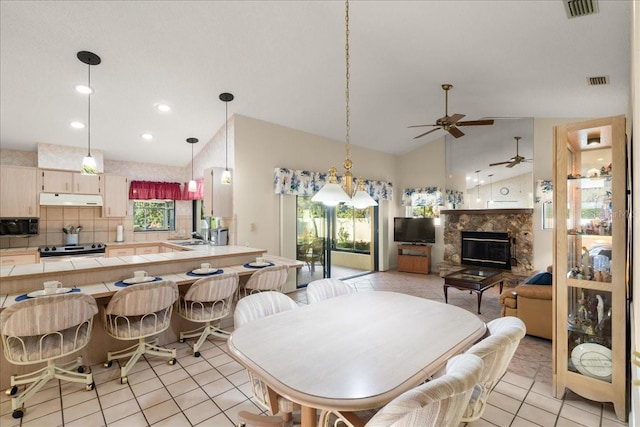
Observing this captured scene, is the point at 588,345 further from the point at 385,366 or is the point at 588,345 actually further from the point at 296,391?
the point at 296,391

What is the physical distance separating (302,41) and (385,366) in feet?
10.7

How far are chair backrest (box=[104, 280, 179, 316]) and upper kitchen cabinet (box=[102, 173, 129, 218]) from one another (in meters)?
3.74

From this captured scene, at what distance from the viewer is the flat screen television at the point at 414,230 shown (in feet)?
23.2

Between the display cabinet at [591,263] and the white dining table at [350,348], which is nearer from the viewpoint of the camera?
the white dining table at [350,348]

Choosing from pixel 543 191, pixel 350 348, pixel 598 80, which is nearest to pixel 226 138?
pixel 350 348

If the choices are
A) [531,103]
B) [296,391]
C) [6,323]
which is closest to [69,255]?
[6,323]

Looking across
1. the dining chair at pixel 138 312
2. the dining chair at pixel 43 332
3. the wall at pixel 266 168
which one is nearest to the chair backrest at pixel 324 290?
the dining chair at pixel 138 312

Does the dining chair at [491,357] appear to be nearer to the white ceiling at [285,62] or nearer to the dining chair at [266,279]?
the dining chair at [266,279]

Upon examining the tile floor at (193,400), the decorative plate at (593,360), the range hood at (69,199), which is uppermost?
the range hood at (69,199)

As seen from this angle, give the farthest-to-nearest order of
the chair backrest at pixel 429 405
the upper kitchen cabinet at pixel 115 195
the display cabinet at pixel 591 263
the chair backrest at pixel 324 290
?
1. the upper kitchen cabinet at pixel 115 195
2. the chair backrest at pixel 324 290
3. the display cabinet at pixel 591 263
4. the chair backrest at pixel 429 405

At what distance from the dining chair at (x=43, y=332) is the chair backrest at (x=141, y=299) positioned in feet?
0.52

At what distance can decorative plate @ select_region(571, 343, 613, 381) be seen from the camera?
2.23 metres

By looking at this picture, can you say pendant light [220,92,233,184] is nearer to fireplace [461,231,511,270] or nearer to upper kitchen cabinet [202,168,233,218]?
upper kitchen cabinet [202,168,233,218]

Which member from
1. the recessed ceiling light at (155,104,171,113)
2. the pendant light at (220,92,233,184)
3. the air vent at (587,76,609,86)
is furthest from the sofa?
the recessed ceiling light at (155,104,171,113)
